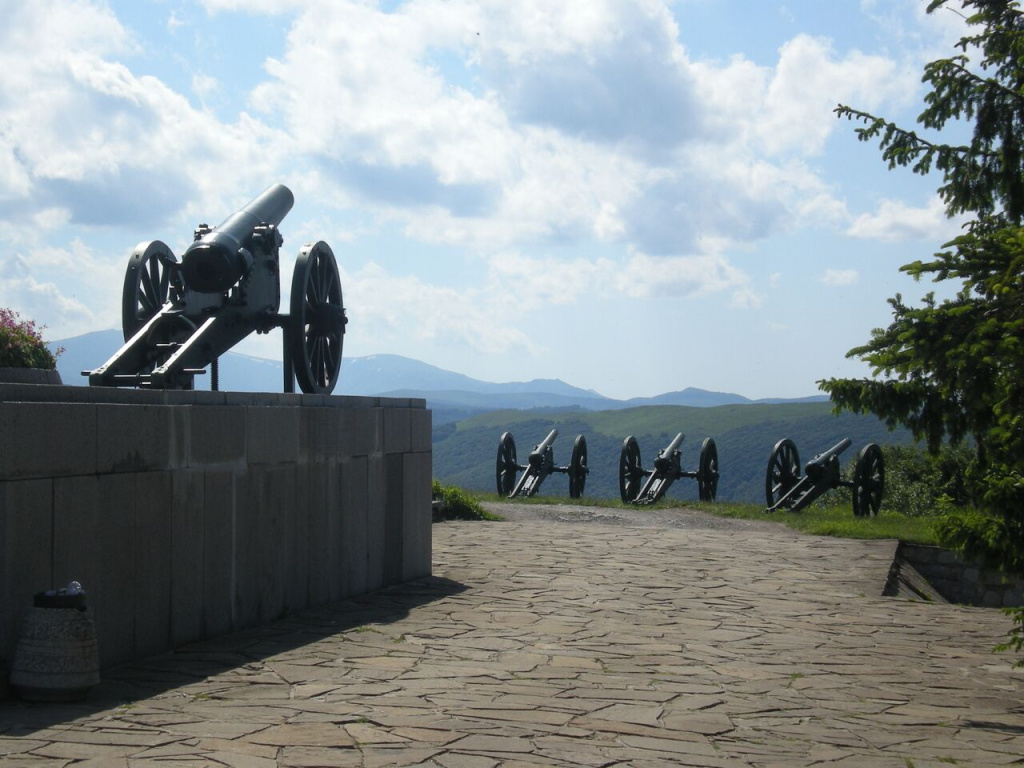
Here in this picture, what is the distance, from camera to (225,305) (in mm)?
9883

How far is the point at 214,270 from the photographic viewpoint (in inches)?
382

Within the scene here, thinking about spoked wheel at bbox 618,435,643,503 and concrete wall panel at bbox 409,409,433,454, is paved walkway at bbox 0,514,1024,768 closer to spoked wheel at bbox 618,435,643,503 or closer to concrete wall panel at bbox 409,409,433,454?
concrete wall panel at bbox 409,409,433,454

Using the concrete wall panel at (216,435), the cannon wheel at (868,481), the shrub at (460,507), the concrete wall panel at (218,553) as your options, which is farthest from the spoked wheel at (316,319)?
the cannon wheel at (868,481)

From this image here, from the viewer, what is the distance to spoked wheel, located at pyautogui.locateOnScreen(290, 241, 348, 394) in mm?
9938

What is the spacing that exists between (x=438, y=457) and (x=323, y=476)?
5116 inches

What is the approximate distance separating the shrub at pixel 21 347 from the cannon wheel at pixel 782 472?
10506 millimetres

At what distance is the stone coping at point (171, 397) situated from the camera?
5.32 m

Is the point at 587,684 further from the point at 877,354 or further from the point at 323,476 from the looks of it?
the point at 323,476

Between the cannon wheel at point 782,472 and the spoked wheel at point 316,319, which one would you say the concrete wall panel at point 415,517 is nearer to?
the spoked wheel at point 316,319

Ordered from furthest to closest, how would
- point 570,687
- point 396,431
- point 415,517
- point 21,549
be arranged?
1. point 415,517
2. point 396,431
3. point 570,687
4. point 21,549

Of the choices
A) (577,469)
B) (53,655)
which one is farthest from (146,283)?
(577,469)

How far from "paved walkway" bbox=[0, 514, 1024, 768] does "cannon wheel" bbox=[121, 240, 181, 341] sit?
10.6ft

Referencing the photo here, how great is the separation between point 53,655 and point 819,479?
46.1 ft

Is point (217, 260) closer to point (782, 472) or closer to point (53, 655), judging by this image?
point (53, 655)
